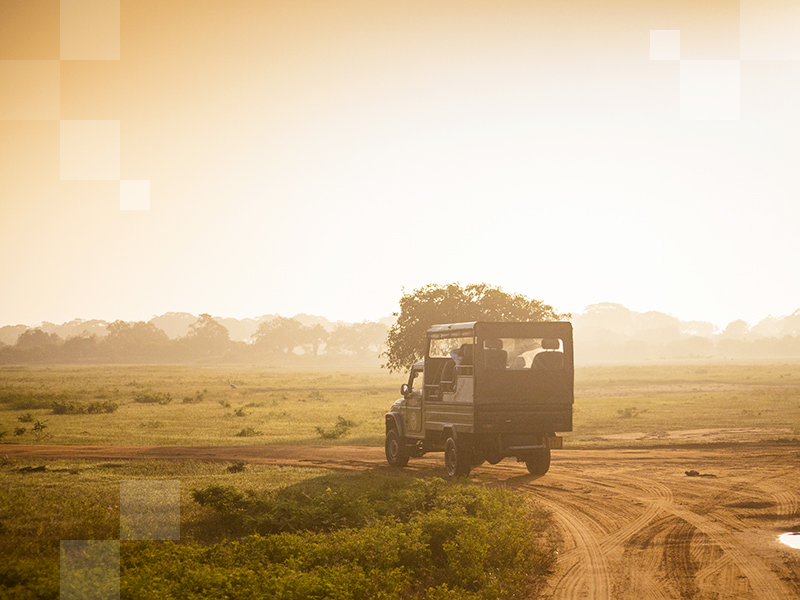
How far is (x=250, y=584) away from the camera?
8516 millimetres

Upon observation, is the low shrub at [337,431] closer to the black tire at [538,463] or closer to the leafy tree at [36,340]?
the black tire at [538,463]

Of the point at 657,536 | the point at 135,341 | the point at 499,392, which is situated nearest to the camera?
the point at 657,536

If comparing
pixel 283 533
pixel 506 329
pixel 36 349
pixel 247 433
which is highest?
pixel 506 329

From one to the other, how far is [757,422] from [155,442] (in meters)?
25.9

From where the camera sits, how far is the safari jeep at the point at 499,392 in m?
16.5

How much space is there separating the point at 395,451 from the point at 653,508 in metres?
7.87

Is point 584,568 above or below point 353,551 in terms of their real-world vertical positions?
below

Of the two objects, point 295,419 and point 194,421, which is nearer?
point 194,421

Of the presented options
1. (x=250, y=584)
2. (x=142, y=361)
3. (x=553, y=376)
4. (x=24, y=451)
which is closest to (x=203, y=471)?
(x=24, y=451)

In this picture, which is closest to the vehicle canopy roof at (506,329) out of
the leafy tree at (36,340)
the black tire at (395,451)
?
the black tire at (395,451)

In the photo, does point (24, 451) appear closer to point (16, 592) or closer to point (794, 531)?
point (16, 592)

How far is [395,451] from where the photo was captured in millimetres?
19984

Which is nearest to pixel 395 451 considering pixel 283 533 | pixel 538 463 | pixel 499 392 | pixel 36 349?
pixel 538 463

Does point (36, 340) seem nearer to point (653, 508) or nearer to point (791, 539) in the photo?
point (653, 508)
